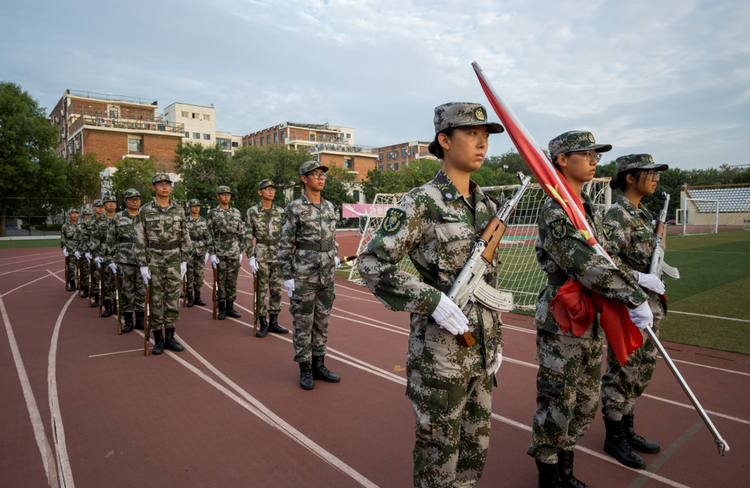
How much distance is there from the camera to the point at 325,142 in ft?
236

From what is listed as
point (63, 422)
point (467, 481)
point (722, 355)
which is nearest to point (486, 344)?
point (467, 481)

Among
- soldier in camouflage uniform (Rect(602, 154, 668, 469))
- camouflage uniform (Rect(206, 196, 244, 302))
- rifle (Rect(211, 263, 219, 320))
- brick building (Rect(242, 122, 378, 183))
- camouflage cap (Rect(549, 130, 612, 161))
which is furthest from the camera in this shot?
brick building (Rect(242, 122, 378, 183))

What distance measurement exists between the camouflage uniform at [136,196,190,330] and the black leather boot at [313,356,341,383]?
8.62ft

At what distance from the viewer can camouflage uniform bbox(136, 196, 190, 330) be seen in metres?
6.43

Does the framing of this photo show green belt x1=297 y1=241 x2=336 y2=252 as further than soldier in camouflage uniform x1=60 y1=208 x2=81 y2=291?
No

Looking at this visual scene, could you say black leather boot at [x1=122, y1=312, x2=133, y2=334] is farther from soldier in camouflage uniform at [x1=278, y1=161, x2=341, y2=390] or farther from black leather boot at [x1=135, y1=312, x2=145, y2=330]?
soldier in camouflage uniform at [x1=278, y1=161, x2=341, y2=390]

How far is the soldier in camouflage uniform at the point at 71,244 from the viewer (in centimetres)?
1161

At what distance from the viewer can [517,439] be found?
3.78m

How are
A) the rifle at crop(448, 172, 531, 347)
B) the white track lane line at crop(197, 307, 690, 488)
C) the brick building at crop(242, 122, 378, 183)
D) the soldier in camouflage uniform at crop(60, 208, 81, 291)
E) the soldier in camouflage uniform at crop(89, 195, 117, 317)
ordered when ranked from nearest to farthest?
the rifle at crop(448, 172, 531, 347) < the white track lane line at crop(197, 307, 690, 488) < the soldier in camouflage uniform at crop(89, 195, 117, 317) < the soldier in camouflage uniform at crop(60, 208, 81, 291) < the brick building at crop(242, 122, 378, 183)

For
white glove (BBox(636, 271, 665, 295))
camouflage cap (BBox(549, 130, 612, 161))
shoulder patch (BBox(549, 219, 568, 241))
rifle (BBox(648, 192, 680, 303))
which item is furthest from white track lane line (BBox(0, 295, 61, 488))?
rifle (BBox(648, 192, 680, 303))

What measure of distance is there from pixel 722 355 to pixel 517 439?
157 inches

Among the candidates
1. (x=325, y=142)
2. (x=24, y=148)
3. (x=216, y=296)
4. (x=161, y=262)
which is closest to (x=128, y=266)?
(x=216, y=296)

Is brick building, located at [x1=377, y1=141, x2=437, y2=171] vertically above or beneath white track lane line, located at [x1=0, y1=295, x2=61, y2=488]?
above

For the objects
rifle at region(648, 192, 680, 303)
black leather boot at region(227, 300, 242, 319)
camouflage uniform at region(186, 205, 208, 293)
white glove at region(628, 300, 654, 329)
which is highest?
rifle at region(648, 192, 680, 303)
